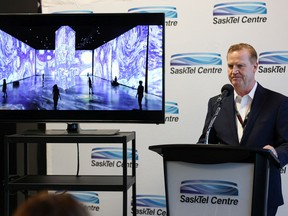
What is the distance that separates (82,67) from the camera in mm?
3066

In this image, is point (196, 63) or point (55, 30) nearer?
point (55, 30)

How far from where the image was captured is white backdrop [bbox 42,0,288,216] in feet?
12.9

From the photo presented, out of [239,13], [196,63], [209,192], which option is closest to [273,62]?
[239,13]

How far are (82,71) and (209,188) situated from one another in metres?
1.18

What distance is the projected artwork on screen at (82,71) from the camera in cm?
299

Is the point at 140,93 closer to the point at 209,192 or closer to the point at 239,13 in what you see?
the point at 209,192

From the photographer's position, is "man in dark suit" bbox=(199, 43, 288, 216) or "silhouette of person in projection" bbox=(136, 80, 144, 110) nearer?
"man in dark suit" bbox=(199, 43, 288, 216)

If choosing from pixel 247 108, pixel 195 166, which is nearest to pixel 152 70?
pixel 247 108

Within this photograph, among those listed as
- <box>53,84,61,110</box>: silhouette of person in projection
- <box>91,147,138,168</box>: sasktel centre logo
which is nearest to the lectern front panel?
<box>53,84,61,110</box>: silhouette of person in projection

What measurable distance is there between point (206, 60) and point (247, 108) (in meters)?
1.15

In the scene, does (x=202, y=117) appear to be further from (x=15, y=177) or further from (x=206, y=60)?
(x=15, y=177)

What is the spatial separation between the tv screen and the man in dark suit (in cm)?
40

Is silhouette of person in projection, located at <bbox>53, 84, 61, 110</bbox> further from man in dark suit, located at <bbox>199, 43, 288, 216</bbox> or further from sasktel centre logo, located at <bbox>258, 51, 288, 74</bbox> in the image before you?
sasktel centre logo, located at <bbox>258, 51, 288, 74</bbox>

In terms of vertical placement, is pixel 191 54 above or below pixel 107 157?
above
